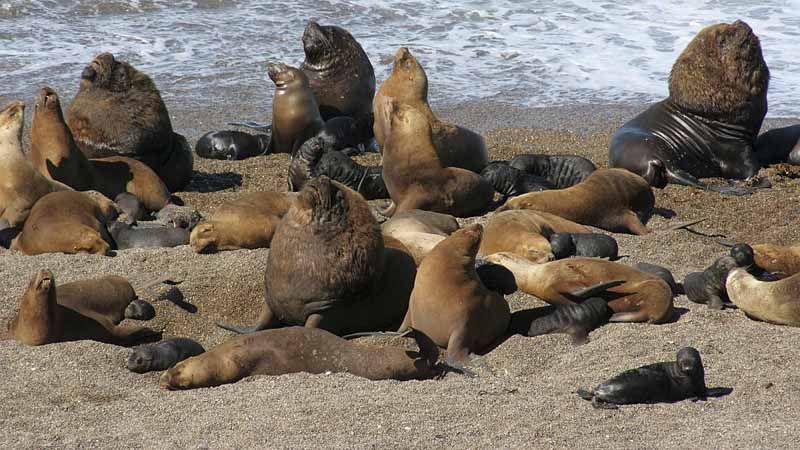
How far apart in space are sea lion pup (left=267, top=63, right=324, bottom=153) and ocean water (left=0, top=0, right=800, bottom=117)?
83.2 inches

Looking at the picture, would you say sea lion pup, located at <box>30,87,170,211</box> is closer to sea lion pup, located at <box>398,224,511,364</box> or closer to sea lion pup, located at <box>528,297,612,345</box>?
sea lion pup, located at <box>398,224,511,364</box>

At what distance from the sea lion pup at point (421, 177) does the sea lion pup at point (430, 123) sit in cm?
16

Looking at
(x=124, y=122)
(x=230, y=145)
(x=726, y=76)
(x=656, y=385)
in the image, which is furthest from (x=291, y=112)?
(x=656, y=385)

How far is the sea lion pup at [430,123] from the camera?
8698 mm

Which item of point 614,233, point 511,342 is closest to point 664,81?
point 614,233

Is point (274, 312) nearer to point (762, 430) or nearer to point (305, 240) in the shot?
point (305, 240)

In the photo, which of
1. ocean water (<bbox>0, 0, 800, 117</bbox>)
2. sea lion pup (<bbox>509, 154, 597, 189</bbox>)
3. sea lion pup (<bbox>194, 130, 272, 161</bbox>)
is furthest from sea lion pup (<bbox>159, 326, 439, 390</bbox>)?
ocean water (<bbox>0, 0, 800, 117</bbox>)

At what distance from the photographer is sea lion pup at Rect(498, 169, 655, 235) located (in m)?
7.68

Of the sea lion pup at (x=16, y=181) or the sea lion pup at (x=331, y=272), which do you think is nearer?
the sea lion pup at (x=331, y=272)

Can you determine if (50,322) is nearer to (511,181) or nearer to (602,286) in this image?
(602,286)

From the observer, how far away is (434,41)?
1491 centimetres

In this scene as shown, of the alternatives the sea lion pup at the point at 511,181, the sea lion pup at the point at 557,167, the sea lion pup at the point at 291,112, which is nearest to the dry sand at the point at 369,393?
the sea lion pup at the point at 511,181

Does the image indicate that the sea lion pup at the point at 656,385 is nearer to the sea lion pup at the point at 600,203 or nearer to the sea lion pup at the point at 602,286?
the sea lion pup at the point at 602,286

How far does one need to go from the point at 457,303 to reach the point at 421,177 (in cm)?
260
